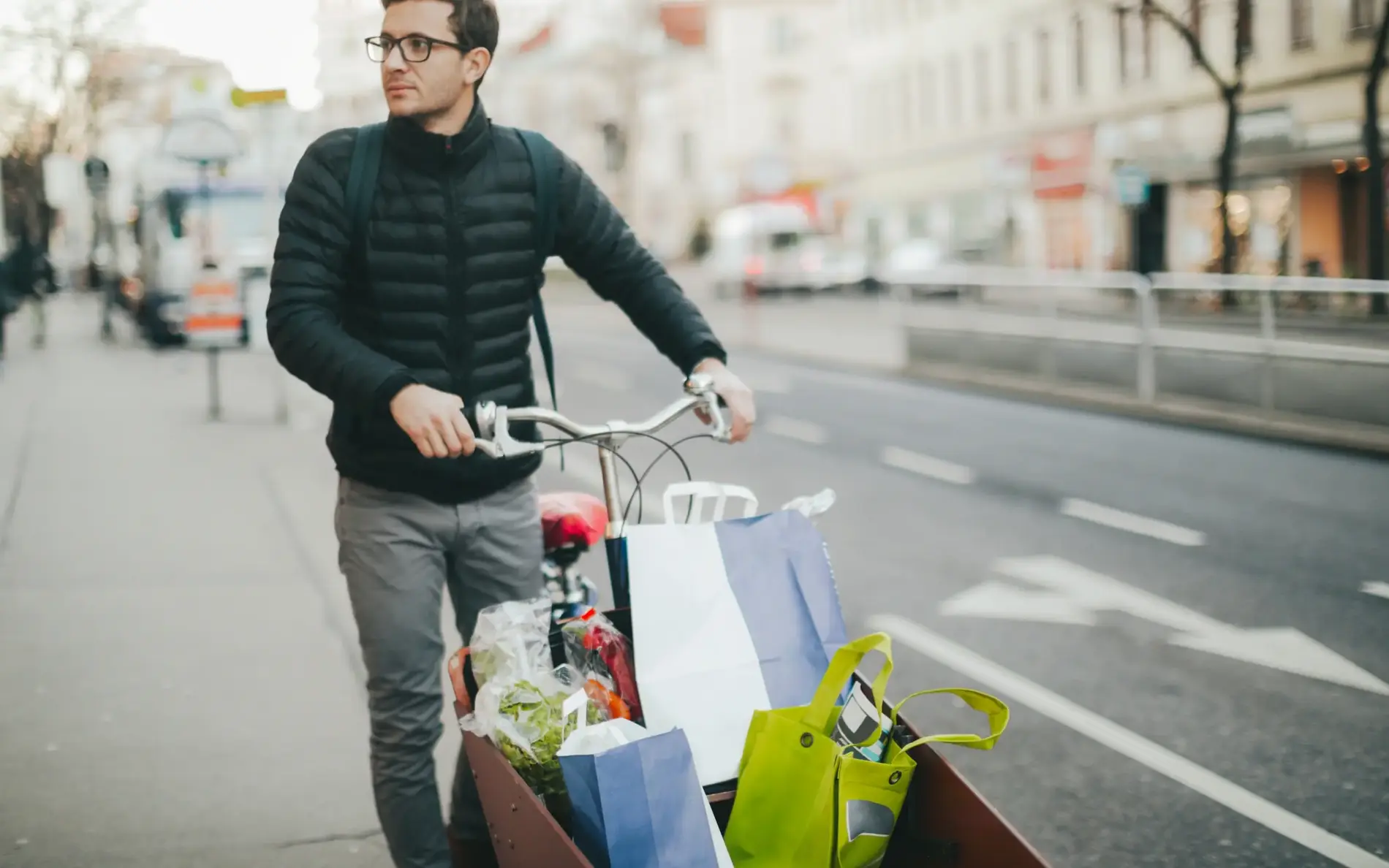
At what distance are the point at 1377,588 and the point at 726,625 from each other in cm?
616

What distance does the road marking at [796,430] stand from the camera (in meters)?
14.5

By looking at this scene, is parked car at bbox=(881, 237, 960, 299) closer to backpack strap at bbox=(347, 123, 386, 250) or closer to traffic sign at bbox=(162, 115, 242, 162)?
traffic sign at bbox=(162, 115, 242, 162)

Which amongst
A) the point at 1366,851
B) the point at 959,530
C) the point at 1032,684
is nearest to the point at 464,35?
the point at 1366,851

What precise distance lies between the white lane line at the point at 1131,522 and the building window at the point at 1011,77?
130 ft

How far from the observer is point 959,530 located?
9797 mm

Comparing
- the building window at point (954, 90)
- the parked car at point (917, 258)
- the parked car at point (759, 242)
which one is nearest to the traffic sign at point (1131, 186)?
the parked car at point (917, 258)

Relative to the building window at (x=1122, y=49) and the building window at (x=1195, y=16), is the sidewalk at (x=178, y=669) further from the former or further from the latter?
the building window at (x=1122, y=49)

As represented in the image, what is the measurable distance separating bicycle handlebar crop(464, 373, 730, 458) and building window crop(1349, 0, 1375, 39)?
3159 centimetres

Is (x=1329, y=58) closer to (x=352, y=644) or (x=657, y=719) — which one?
(x=352, y=644)

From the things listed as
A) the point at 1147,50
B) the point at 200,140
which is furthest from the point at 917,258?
the point at 200,140

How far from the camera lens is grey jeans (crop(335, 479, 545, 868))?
3.46 meters

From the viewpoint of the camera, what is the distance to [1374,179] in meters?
26.2

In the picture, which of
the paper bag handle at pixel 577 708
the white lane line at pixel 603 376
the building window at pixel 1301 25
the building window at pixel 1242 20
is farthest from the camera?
the building window at pixel 1301 25

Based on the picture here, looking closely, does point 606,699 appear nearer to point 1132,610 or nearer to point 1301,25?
point 1132,610
